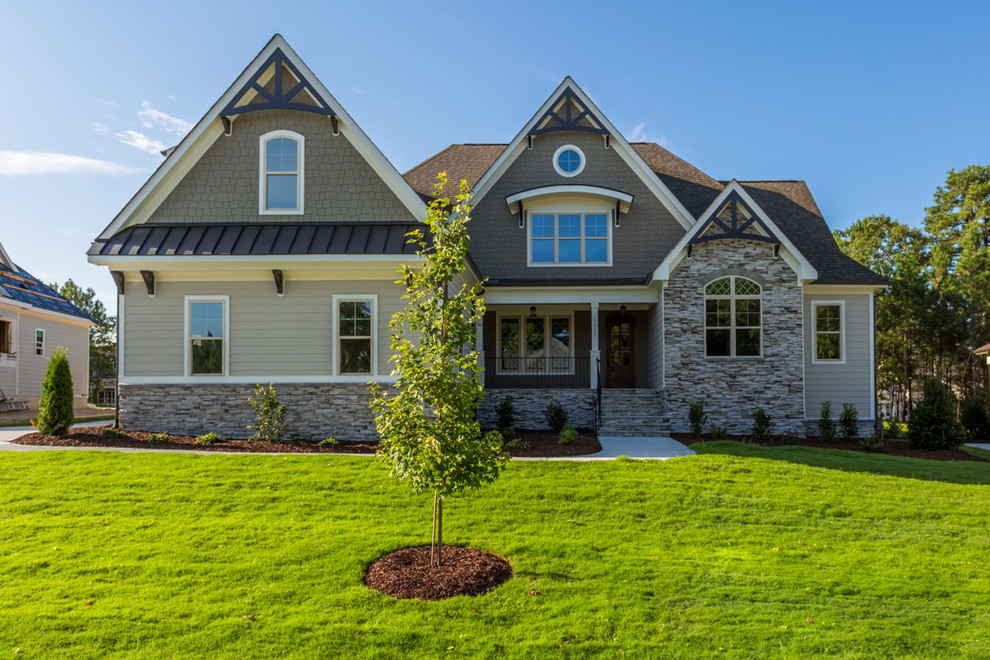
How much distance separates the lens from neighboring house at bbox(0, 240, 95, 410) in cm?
2422

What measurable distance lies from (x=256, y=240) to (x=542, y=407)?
8023 mm

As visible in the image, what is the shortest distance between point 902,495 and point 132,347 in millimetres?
14542

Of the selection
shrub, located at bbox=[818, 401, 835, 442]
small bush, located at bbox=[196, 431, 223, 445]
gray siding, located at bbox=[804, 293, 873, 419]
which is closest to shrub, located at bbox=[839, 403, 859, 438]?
shrub, located at bbox=[818, 401, 835, 442]

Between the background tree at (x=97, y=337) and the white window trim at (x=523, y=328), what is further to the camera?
the background tree at (x=97, y=337)

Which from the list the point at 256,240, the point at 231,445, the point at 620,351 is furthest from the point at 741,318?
the point at 231,445

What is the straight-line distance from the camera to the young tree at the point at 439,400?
678 centimetres

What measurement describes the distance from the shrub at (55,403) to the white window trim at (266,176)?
4959 mm

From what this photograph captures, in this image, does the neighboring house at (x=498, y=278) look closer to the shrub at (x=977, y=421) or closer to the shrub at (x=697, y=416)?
the shrub at (x=697, y=416)

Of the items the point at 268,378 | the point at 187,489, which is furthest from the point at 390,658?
the point at 268,378

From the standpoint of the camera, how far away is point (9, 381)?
948 inches

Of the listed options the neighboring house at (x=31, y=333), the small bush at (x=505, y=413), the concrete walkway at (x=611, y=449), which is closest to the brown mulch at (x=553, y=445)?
the concrete walkway at (x=611, y=449)

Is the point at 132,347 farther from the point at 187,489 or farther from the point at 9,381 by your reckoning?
the point at 9,381

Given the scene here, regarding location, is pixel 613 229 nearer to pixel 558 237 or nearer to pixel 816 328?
pixel 558 237

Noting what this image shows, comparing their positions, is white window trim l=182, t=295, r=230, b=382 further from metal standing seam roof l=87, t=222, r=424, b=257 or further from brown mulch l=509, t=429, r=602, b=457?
brown mulch l=509, t=429, r=602, b=457
